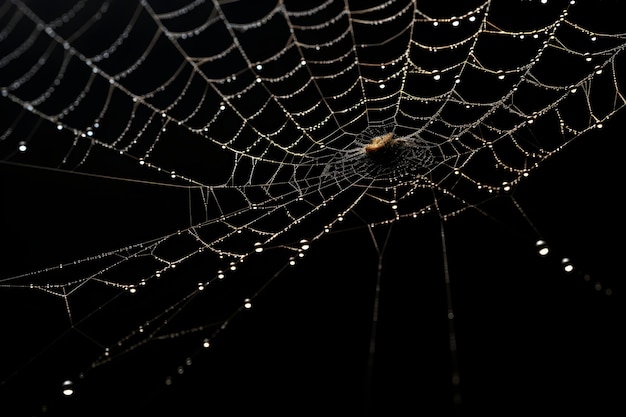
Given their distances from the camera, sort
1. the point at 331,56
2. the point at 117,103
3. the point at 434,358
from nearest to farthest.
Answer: the point at 434,358 < the point at 117,103 < the point at 331,56

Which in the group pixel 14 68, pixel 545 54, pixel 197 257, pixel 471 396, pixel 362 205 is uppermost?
pixel 545 54

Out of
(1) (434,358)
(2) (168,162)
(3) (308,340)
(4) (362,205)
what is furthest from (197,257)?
(1) (434,358)

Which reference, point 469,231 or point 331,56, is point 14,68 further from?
point 469,231

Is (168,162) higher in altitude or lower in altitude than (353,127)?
lower

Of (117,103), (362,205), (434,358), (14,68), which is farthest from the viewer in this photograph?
(362,205)

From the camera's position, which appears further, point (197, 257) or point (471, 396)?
point (197, 257)

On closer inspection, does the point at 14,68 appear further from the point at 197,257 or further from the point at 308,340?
the point at 308,340

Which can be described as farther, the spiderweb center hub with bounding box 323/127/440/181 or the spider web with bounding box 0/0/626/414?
the spiderweb center hub with bounding box 323/127/440/181

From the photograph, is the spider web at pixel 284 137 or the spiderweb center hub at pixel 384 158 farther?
the spiderweb center hub at pixel 384 158
